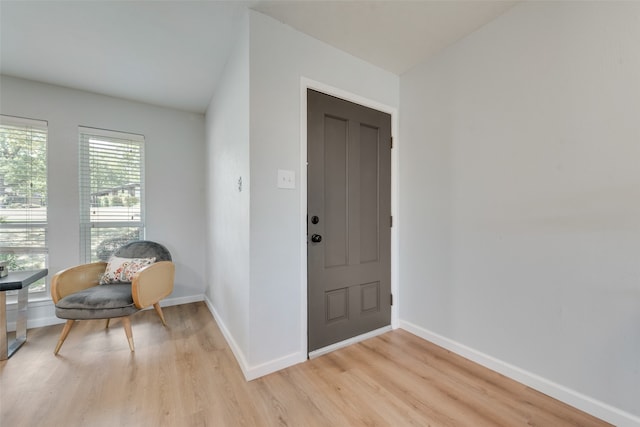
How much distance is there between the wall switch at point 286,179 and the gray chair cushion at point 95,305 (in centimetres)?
162

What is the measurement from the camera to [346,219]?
213 centimetres

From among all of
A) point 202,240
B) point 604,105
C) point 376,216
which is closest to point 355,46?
point 376,216

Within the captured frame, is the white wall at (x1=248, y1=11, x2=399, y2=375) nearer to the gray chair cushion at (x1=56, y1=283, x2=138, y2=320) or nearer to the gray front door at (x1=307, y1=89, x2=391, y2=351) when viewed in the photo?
the gray front door at (x1=307, y1=89, x2=391, y2=351)

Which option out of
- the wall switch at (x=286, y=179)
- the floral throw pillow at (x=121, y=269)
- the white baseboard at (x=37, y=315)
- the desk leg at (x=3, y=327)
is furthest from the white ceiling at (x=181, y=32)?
the white baseboard at (x=37, y=315)

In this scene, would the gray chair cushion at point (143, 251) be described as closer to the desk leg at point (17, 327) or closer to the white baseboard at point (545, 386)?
the desk leg at point (17, 327)

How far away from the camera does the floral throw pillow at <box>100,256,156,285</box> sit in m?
2.42

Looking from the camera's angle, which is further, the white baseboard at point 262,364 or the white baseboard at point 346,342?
the white baseboard at point 346,342

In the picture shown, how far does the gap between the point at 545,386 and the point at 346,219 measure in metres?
1.64

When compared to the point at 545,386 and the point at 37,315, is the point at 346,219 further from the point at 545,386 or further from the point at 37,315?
the point at 37,315

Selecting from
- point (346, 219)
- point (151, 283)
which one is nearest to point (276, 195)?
point (346, 219)

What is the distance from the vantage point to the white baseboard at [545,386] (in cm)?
130

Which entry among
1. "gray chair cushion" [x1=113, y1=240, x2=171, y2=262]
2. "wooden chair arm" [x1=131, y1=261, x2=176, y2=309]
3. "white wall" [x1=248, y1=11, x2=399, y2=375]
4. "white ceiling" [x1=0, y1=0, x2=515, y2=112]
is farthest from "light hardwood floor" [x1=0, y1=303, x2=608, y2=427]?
"white ceiling" [x1=0, y1=0, x2=515, y2=112]

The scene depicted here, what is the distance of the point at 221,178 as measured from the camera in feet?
8.04

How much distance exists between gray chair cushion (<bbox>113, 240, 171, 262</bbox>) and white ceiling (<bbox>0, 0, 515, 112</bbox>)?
1.67m
